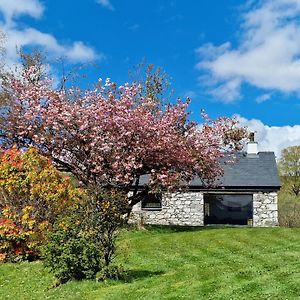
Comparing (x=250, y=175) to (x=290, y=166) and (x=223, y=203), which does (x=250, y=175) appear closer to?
(x=223, y=203)

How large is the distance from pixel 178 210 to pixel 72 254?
19084mm

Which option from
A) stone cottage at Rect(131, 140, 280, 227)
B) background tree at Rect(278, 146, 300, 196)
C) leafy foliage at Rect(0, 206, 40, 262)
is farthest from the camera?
background tree at Rect(278, 146, 300, 196)

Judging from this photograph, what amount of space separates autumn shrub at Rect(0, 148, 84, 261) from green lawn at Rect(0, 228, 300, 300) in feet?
3.01

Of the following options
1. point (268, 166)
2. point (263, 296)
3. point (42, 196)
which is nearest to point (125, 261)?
point (42, 196)

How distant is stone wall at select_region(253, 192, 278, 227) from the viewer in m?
28.1

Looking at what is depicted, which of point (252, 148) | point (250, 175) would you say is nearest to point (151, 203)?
point (250, 175)

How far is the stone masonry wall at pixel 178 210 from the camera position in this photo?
29.2 meters

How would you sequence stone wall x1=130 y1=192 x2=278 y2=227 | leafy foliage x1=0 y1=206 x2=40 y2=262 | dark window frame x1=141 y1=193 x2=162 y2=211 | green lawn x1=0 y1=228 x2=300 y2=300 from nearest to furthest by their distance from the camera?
green lawn x1=0 y1=228 x2=300 y2=300 → leafy foliage x1=0 y1=206 x2=40 y2=262 → stone wall x1=130 y1=192 x2=278 y2=227 → dark window frame x1=141 y1=193 x2=162 y2=211

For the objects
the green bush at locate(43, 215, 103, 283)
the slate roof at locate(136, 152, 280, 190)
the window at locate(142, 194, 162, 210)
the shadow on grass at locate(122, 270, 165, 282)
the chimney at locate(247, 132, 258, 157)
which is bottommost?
the shadow on grass at locate(122, 270, 165, 282)

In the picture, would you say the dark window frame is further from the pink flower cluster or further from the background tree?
the background tree

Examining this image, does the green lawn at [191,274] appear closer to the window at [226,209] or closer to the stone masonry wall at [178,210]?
the stone masonry wall at [178,210]

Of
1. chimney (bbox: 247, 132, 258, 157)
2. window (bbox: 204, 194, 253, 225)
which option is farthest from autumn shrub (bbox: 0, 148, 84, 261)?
chimney (bbox: 247, 132, 258, 157)

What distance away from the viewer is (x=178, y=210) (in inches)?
1158

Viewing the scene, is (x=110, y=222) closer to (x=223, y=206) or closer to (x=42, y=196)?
(x=42, y=196)
